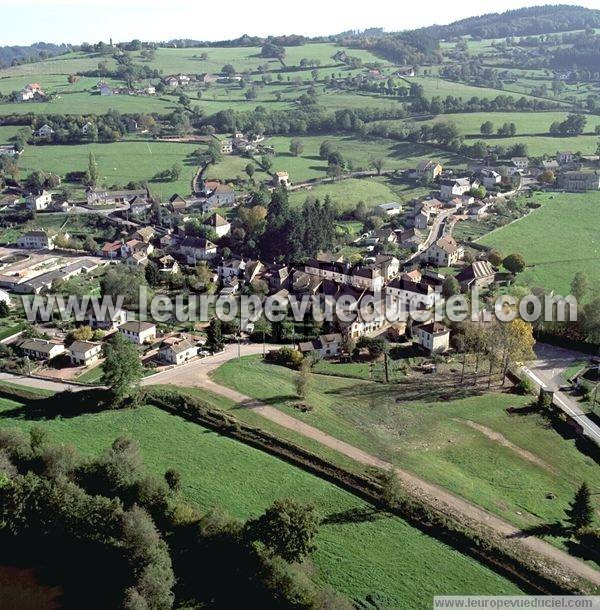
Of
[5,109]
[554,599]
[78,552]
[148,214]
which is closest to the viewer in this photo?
[554,599]

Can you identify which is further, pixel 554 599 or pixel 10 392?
pixel 10 392

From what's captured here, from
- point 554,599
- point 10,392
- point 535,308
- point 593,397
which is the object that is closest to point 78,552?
point 10,392

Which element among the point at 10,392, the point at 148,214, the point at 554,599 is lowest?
the point at 554,599

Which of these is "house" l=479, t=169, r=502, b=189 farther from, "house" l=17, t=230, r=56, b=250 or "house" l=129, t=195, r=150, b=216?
"house" l=17, t=230, r=56, b=250

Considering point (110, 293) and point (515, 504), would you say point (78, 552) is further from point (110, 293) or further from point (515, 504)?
point (110, 293)

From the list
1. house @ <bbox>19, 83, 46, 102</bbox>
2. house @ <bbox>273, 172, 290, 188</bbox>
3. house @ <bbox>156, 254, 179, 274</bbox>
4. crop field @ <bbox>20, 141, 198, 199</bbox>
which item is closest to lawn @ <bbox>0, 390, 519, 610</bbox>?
house @ <bbox>156, 254, 179, 274</bbox>

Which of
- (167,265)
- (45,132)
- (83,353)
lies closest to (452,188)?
(167,265)

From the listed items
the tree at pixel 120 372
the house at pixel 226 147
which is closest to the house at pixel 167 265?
the tree at pixel 120 372
